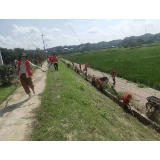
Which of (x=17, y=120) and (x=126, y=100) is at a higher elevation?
(x=17, y=120)

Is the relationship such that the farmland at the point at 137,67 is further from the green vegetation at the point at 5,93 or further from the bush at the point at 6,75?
the bush at the point at 6,75

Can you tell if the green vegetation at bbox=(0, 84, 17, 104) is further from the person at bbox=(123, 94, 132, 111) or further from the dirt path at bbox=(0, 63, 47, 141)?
the person at bbox=(123, 94, 132, 111)

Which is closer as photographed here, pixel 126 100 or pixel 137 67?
pixel 126 100

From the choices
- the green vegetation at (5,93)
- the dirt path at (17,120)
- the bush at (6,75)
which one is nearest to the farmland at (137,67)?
the dirt path at (17,120)

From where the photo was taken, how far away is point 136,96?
11828mm

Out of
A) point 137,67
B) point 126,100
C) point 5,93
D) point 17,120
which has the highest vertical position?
point 17,120

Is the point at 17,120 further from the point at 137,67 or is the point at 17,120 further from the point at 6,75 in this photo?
the point at 137,67

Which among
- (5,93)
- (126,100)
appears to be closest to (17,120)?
(5,93)

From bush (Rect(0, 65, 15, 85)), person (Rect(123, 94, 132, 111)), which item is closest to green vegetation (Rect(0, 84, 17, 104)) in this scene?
bush (Rect(0, 65, 15, 85))

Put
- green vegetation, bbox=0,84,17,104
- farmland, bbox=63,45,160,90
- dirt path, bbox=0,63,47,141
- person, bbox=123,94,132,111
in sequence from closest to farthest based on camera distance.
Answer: dirt path, bbox=0,63,47,141 → green vegetation, bbox=0,84,17,104 → person, bbox=123,94,132,111 → farmland, bbox=63,45,160,90
